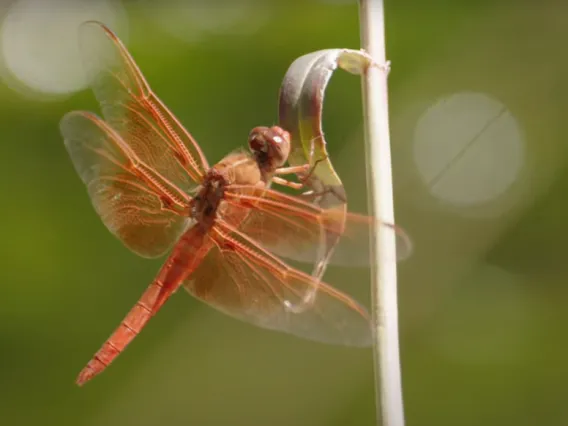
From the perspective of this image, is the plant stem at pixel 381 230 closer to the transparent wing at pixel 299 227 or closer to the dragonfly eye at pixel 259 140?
the transparent wing at pixel 299 227

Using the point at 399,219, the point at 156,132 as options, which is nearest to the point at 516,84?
the point at 399,219

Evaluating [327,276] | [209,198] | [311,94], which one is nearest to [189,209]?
[209,198]

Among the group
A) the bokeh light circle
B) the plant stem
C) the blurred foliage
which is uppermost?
the plant stem

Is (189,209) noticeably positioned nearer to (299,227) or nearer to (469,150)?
(299,227)

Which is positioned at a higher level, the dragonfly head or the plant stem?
the plant stem

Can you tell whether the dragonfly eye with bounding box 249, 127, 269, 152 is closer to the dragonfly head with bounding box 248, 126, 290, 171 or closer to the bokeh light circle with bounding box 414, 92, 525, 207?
the dragonfly head with bounding box 248, 126, 290, 171

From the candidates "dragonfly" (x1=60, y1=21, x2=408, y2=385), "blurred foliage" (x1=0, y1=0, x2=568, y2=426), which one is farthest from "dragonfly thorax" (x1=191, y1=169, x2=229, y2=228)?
"blurred foliage" (x1=0, y1=0, x2=568, y2=426)
